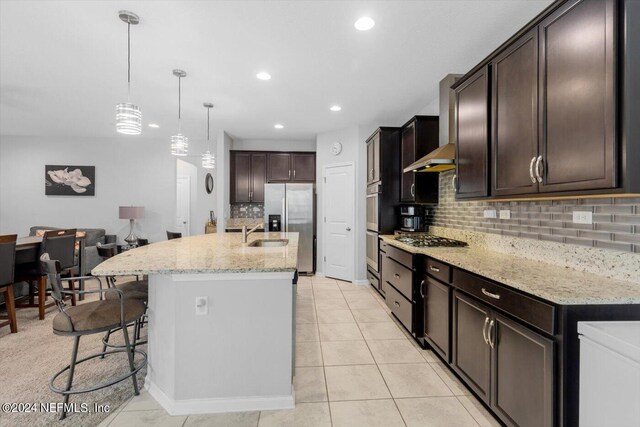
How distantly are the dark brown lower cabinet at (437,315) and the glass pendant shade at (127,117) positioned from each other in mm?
2662

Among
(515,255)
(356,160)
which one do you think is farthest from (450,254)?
(356,160)

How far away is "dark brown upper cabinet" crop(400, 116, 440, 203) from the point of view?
3.66 metres

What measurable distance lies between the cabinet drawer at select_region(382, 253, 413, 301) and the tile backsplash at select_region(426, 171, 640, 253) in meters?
0.81

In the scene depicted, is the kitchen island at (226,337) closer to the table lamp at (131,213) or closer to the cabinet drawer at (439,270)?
the cabinet drawer at (439,270)

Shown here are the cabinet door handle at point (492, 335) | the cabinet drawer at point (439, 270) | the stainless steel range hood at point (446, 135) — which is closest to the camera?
the cabinet door handle at point (492, 335)

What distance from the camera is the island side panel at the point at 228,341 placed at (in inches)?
73.5

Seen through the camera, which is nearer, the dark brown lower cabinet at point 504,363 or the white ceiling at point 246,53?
the dark brown lower cabinet at point 504,363

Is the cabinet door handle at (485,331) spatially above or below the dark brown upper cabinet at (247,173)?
below

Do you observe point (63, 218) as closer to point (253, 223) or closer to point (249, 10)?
point (253, 223)

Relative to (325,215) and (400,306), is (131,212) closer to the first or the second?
(325,215)

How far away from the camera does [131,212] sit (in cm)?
586

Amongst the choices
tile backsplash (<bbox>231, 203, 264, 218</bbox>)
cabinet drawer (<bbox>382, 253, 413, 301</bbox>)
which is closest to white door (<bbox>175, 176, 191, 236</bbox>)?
tile backsplash (<bbox>231, 203, 264, 218</bbox>)

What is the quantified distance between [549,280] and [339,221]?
3.87 m

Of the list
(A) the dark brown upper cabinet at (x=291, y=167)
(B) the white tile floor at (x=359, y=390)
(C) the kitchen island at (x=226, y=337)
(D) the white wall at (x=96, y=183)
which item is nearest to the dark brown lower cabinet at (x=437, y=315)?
(B) the white tile floor at (x=359, y=390)
